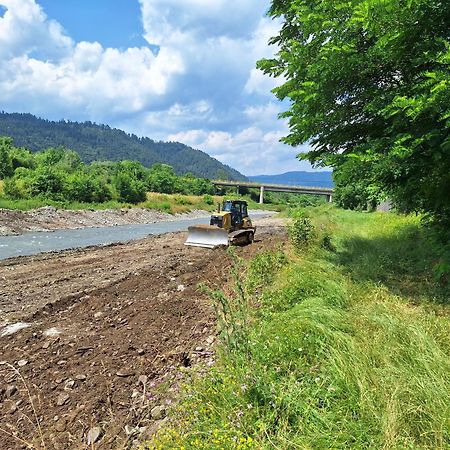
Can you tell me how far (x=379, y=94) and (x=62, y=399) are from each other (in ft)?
24.9

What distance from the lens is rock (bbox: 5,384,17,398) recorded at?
4.95 m

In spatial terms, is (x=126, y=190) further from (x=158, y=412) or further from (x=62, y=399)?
(x=158, y=412)

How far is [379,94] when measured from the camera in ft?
25.0

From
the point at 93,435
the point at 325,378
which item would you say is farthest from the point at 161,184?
the point at 325,378

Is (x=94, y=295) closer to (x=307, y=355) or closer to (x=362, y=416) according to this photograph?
(x=307, y=355)

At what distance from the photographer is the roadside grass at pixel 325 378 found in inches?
129

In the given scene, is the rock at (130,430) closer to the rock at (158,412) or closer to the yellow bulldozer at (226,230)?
the rock at (158,412)

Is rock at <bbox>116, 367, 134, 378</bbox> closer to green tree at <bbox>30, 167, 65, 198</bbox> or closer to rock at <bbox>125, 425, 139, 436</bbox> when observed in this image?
rock at <bbox>125, 425, 139, 436</bbox>

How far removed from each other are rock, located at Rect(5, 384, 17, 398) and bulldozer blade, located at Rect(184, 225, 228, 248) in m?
12.2

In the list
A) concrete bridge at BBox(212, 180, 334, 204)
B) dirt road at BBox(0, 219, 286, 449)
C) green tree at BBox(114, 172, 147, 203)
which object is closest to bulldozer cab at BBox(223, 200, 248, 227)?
dirt road at BBox(0, 219, 286, 449)

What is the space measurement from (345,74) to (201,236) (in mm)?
11520

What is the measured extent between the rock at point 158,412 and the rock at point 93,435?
1.94 ft

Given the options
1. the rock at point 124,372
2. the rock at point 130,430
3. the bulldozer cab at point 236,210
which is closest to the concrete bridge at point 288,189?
the bulldozer cab at point 236,210

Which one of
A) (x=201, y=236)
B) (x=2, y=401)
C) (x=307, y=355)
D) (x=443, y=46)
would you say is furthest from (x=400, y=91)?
(x=201, y=236)
